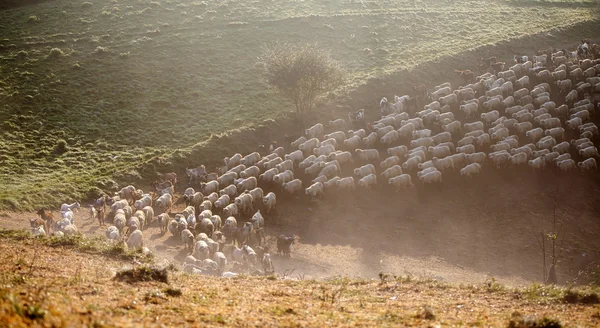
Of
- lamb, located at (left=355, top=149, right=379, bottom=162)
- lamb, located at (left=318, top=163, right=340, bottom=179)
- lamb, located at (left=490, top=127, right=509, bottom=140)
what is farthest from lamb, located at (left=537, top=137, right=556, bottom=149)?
lamb, located at (left=318, top=163, right=340, bottom=179)

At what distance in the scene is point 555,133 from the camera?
3141 centimetres

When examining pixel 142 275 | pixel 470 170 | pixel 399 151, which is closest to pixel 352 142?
pixel 399 151

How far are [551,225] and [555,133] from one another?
8499mm

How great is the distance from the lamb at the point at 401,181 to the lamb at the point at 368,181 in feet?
2.74

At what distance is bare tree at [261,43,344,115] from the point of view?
111 ft

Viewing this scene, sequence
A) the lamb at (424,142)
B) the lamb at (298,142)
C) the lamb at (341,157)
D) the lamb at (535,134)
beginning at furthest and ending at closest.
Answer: the lamb at (298,142) < the lamb at (535,134) < the lamb at (424,142) < the lamb at (341,157)

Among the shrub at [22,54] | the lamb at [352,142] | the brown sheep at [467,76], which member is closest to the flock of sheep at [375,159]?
the lamb at [352,142]

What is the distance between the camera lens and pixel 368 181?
1108 inches

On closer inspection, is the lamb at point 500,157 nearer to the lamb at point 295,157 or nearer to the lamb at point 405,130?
the lamb at point 405,130

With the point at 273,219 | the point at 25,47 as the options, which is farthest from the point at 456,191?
the point at 25,47

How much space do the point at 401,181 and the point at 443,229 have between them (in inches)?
153

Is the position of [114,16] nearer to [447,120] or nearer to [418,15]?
[418,15]

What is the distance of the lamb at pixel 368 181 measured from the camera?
92.1 feet

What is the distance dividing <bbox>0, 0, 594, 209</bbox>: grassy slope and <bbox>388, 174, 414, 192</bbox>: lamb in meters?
11.5
